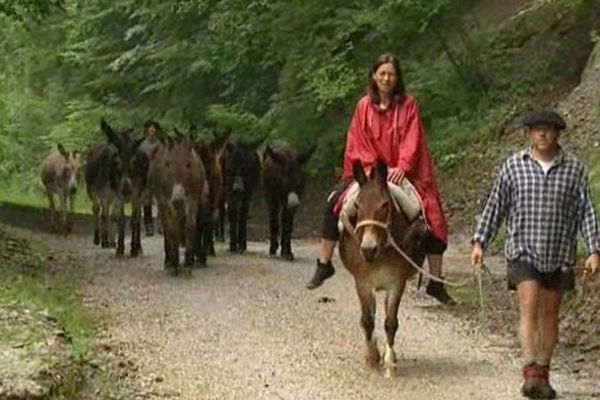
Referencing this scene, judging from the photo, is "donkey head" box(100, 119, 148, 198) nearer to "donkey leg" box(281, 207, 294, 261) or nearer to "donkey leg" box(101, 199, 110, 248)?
"donkey leg" box(101, 199, 110, 248)

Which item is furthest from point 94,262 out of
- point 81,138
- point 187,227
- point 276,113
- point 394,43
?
point 81,138

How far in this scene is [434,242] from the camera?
12.7 meters

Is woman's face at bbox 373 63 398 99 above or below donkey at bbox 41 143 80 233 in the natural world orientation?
above

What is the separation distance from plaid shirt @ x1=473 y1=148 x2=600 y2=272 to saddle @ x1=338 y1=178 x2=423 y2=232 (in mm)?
1528

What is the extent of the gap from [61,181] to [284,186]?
11.1 metres

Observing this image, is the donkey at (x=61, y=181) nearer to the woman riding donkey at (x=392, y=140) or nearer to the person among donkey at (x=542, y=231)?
the woman riding donkey at (x=392, y=140)

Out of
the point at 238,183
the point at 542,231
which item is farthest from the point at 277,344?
the point at 238,183

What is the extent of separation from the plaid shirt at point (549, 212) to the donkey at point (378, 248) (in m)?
1.27

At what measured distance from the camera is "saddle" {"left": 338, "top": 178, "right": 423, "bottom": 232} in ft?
38.7

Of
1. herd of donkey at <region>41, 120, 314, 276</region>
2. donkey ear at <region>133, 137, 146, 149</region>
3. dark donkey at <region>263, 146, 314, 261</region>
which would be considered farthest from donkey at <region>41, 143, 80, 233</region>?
dark donkey at <region>263, 146, 314, 261</region>

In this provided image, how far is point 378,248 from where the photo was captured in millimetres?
11445

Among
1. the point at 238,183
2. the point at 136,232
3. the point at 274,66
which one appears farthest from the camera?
the point at 274,66

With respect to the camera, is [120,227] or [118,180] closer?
[120,227]

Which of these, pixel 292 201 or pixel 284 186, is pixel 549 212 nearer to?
pixel 292 201
